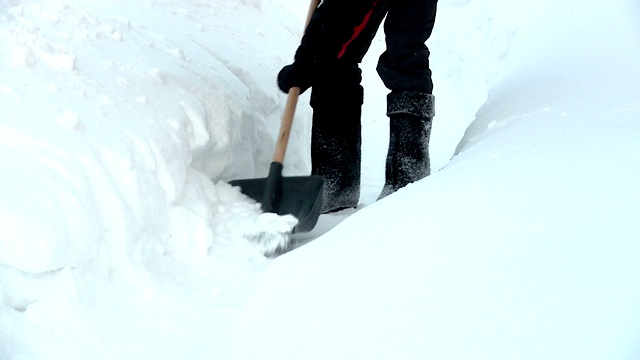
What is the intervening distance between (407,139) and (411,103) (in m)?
0.10

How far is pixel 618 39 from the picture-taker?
293 centimetres

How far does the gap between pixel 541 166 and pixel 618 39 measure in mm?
1911

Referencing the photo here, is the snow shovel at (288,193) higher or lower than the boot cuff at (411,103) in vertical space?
lower

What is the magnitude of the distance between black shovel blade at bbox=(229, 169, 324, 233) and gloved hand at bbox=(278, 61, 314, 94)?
363 mm

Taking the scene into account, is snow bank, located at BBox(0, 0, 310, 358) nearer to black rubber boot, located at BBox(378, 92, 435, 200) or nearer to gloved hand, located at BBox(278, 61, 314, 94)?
gloved hand, located at BBox(278, 61, 314, 94)

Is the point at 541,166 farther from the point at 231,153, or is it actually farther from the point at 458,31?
the point at 458,31

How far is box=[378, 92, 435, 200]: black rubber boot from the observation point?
82.2 inches

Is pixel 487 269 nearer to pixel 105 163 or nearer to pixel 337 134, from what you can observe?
pixel 105 163

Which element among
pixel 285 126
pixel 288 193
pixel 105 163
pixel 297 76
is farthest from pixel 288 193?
pixel 105 163

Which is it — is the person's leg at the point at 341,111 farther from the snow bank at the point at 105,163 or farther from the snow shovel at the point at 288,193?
the snow shovel at the point at 288,193

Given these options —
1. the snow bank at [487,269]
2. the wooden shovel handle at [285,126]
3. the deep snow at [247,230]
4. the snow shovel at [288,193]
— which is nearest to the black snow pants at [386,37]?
the wooden shovel handle at [285,126]

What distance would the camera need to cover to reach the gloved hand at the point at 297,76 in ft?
7.02

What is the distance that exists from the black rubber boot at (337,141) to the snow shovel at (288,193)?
0.34m

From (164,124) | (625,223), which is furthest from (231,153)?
(625,223)
